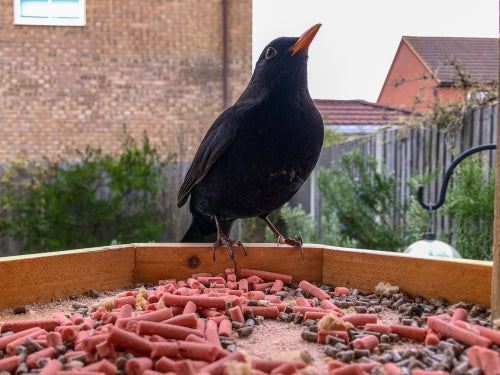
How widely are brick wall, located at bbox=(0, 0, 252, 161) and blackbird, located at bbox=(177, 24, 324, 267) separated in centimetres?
359

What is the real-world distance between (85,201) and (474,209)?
384 cm

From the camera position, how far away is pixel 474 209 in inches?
102

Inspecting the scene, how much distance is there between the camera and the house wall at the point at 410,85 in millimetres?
3883

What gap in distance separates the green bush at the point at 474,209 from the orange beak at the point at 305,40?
56.2 inches

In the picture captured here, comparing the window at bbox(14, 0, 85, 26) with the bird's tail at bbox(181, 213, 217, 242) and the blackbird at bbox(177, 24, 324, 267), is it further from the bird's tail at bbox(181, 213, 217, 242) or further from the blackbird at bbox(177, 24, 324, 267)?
the blackbird at bbox(177, 24, 324, 267)

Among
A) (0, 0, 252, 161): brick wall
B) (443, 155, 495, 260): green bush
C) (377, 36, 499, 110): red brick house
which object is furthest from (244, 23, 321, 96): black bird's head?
(0, 0, 252, 161): brick wall

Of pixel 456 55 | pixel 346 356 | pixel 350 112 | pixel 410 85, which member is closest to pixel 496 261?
pixel 346 356

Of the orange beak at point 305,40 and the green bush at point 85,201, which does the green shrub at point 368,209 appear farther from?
the orange beak at point 305,40

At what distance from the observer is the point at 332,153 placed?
243 inches

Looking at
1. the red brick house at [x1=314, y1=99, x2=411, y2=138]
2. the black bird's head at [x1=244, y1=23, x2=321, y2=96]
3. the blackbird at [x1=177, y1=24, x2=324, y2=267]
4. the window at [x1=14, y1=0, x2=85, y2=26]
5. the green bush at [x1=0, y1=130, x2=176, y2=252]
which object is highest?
the window at [x1=14, y1=0, x2=85, y2=26]

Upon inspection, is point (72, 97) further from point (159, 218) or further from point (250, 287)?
point (250, 287)

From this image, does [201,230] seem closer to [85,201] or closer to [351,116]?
[85,201]

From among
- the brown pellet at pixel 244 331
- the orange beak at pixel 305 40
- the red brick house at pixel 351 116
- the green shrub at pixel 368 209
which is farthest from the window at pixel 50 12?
the brown pellet at pixel 244 331

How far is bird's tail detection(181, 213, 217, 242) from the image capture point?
217cm
